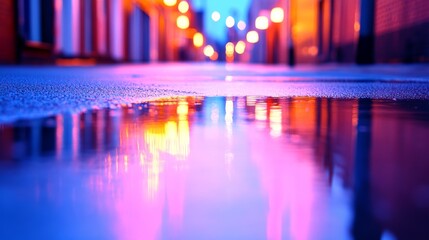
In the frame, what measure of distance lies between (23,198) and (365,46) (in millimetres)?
7556

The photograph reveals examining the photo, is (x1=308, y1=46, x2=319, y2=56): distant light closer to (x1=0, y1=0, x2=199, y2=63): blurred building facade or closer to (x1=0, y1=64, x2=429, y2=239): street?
(x1=0, y1=0, x2=199, y2=63): blurred building facade

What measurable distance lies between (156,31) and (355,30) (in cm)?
1761

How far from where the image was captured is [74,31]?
38.2 feet

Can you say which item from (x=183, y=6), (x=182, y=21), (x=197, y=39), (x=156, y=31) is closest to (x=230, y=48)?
(x=197, y=39)

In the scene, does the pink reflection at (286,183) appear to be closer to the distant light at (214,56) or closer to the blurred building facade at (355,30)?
the blurred building facade at (355,30)

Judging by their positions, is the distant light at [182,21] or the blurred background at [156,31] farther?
the distant light at [182,21]

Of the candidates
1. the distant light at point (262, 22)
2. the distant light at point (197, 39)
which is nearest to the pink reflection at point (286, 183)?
the distant light at point (262, 22)

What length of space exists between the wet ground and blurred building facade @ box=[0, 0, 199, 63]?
836 cm

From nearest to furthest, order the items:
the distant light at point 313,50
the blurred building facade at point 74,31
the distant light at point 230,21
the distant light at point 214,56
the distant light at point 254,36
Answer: the blurred building facade at point 74,31
the distant light at point 313,50
the distant light at point 254,36
the distant light at point 230,21
the distant light at point 214,56

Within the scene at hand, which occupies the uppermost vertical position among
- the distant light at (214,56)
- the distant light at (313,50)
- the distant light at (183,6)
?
the distant light at (183,6)

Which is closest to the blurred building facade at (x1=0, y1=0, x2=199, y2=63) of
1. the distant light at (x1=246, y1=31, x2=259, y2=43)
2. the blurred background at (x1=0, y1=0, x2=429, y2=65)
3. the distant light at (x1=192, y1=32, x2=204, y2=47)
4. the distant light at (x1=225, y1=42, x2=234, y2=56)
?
the blurred background at (x1=0, y1=0, x2=429, y2=65)

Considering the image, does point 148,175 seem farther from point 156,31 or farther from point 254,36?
point 254,36

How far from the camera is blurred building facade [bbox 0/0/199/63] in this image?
9.07 meters

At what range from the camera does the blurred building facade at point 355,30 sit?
6.05 m
